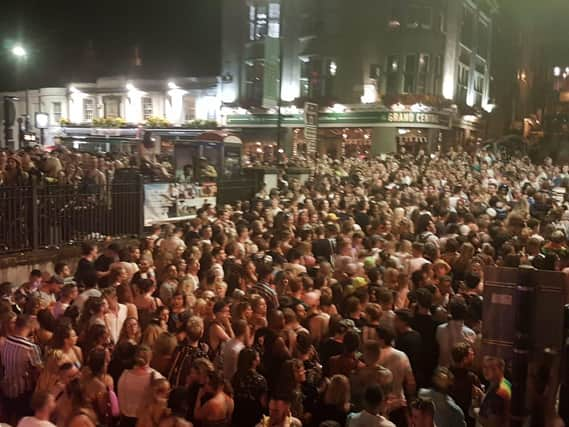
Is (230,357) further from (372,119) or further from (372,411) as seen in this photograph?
(372,119)

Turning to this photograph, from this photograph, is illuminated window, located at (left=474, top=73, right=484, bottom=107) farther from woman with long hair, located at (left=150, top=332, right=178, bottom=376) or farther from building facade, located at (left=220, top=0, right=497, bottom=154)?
woman with long hair, located at (left=150, top=332, right=178, bottom=376)

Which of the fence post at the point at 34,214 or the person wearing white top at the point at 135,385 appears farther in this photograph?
the fence post at the point at 34,214

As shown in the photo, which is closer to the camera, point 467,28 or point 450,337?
point 450,337

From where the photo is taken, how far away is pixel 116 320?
6.64 m

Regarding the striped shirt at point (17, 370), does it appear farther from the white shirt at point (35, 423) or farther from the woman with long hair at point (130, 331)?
the white shirt at point (35, 423)

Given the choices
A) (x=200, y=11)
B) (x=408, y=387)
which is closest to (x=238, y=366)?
(x=408, y=387)

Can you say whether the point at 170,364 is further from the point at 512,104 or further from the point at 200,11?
the point at 512,104

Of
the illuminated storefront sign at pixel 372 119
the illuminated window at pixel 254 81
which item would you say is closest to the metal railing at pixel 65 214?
the illuminated storefront sign at pixel 372 119

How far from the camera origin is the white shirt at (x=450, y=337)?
19.8ft

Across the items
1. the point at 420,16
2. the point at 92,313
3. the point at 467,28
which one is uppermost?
the point at 467,28

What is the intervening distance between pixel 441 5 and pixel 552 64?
3780cm

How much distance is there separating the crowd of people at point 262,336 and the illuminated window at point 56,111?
34357mm

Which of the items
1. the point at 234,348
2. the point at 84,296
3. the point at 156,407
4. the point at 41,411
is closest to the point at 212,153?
the point at 84,296

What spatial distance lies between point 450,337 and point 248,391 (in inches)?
87.7
